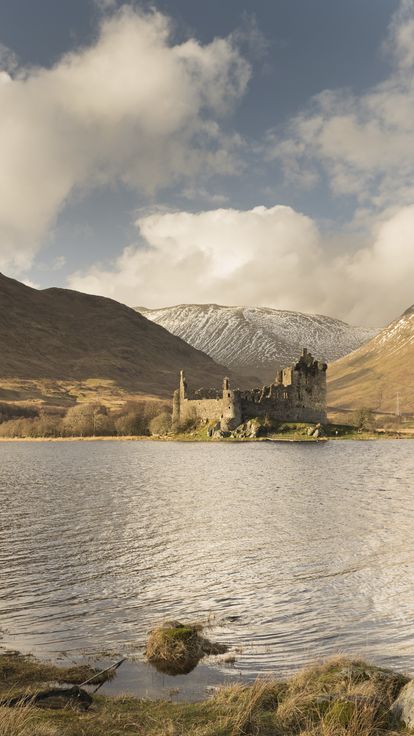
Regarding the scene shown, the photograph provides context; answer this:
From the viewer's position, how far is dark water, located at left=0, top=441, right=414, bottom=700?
61.5ft

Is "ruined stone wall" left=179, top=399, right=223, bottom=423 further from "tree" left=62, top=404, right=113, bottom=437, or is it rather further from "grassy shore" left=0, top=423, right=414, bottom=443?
"tree" left=62, top=404, right=113, bottom=437

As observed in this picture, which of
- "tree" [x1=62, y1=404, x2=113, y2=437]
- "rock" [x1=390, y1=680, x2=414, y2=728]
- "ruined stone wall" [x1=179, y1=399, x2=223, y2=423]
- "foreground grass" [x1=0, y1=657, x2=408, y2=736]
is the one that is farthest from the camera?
"tree" [x1=62, y1=404, x2=113, y2=437]

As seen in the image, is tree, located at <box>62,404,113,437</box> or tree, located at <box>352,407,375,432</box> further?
tree, located at <box>62,404,113,437</box>

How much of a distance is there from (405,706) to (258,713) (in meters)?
3.16

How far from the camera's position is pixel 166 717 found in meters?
12.6

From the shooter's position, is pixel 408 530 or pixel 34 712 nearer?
pixel 34 712

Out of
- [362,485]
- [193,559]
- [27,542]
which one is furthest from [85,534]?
[362,485]

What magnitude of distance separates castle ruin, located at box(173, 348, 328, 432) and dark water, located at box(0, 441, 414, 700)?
92.7 m

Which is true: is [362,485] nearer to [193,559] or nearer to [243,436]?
[193,559]

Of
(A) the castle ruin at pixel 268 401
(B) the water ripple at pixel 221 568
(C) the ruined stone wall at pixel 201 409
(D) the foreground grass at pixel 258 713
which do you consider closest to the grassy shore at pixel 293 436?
(C) the ruined stone wall at pixel 201 409

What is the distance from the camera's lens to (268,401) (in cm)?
15762

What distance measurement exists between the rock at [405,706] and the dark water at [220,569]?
352 centimetres

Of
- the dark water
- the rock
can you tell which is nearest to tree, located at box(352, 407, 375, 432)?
the dark water

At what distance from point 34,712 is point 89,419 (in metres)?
191
